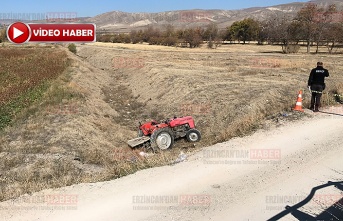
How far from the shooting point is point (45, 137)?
13289mm

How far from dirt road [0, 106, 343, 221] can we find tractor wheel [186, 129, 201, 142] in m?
3.07

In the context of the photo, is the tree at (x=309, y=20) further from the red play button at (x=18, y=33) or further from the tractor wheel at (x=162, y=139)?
the red play button at (x=18, y=33)

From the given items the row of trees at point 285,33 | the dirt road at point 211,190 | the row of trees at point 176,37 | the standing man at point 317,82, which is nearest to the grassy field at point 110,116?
the dirt road at point 211,190

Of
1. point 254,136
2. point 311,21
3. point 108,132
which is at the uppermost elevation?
point 311,21

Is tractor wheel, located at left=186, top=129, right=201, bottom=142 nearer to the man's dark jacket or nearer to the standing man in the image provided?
the standing man

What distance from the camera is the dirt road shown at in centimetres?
668

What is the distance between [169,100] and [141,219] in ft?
49.5

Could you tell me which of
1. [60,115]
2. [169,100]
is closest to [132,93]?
[169,100]

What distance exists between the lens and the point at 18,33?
12.3 metres

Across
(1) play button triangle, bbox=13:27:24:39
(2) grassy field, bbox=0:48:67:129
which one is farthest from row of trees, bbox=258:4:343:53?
(1) play button triangle, bbox=13:27:24:39

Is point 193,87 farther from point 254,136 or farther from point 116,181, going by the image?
point 116,181

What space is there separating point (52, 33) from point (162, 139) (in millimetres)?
5641

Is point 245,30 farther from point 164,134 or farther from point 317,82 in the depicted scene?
point 164,134

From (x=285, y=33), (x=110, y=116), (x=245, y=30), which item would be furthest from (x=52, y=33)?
(x=245, y=30)
